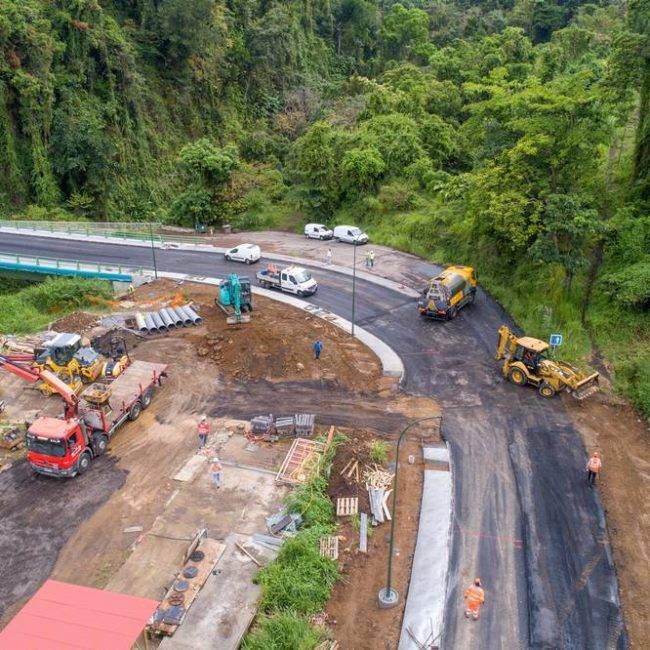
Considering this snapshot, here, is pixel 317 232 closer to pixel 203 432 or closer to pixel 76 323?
pixel 76 323

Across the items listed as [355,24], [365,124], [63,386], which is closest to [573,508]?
[63,386]

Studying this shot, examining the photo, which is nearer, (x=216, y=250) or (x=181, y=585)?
(x=181, y=585)

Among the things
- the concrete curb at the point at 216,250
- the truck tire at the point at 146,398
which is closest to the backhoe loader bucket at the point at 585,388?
the concrete curb at the point at 216,250

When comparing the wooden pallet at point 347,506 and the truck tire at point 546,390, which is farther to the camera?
the truck tire at point 546,390

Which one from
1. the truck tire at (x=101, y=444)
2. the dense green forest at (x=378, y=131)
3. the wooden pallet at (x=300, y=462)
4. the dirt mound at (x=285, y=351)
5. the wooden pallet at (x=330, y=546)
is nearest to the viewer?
the wooden pallet at (x=330, y=546)

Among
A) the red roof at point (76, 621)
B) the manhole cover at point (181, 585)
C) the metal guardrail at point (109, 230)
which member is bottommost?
the metal guardrail at point (109, 230)

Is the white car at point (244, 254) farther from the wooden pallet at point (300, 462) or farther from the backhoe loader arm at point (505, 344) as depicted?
the wooden pallet at point (300, 462)

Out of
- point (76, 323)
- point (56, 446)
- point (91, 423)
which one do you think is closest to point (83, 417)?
point (91, 423)
